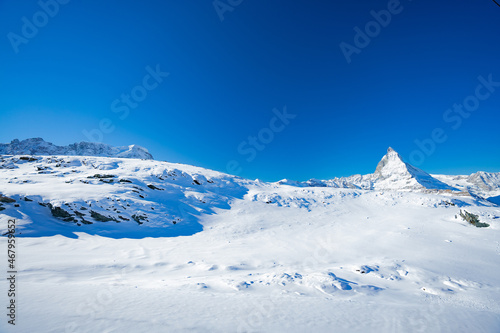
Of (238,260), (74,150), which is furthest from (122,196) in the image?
(74,150)

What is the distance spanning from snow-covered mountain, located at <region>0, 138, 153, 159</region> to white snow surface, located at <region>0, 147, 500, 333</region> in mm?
101358

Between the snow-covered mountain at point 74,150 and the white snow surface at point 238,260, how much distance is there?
101 metres

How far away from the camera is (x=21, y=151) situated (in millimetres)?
115750

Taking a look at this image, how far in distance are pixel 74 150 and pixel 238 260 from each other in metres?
170

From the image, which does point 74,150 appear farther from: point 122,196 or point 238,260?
point 238,260

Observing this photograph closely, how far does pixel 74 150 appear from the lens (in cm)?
13038

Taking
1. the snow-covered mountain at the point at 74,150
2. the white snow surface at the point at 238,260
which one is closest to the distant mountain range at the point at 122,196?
the white snow surface at the point at 238,260

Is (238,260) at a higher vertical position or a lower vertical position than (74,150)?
lower

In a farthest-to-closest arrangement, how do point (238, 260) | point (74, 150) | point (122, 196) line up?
point (74, 150), point (122, 196), point (238, 260)

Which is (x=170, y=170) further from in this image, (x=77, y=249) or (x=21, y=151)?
(x=21, y=151)

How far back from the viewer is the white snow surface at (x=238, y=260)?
348 centimetres

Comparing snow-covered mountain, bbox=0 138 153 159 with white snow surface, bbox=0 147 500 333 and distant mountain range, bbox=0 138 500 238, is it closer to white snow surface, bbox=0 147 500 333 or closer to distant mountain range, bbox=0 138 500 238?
distant mountain range, bbox=0 138 500 238

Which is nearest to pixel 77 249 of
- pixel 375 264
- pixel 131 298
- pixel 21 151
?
pixel 131 298

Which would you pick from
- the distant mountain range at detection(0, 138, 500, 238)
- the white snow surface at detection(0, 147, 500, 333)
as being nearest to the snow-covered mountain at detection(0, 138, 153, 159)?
the distant mountain range at detection(0, 138, 500, 238)
